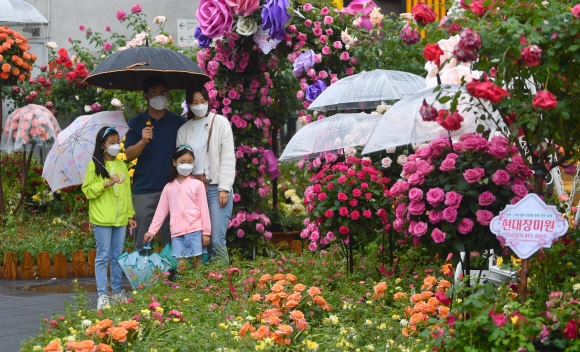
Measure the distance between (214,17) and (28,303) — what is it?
2826 millimetres

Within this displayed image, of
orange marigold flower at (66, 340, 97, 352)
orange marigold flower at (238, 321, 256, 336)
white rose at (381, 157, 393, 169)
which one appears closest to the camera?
orange marigold flower at (66, 340, 97, 352)

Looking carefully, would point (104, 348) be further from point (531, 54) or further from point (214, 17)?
point (214, 17)

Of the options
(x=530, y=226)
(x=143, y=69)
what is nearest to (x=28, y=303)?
(x=143, y=69)

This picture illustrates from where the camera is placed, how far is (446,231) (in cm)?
509

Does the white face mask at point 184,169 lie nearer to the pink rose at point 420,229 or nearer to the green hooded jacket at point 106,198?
the green hooded jacket at point 106,198

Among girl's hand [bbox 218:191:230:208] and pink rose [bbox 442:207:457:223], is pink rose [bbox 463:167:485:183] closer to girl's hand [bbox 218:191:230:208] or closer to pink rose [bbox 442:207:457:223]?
pink rose [bbox 442:207:457:223]

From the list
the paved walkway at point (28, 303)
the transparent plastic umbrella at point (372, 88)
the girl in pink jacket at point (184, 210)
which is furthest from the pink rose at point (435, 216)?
the girl in pink jacket at point (184, 210)

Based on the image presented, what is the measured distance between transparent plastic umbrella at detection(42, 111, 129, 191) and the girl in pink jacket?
573 mm

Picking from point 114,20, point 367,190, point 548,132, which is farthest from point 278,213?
point 114,20

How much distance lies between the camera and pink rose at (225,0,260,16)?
830 centimetres

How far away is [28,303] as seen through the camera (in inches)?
326

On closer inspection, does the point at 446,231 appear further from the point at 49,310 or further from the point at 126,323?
the point at 49,310

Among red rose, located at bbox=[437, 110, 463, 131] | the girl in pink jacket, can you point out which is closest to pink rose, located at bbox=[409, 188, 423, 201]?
red rose, located at bbox=[437, 110, 463, 131]

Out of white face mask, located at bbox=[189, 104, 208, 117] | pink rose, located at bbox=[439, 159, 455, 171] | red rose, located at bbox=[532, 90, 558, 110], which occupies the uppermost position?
white face mask, located at bbox=[189, 104, 208, 117]
